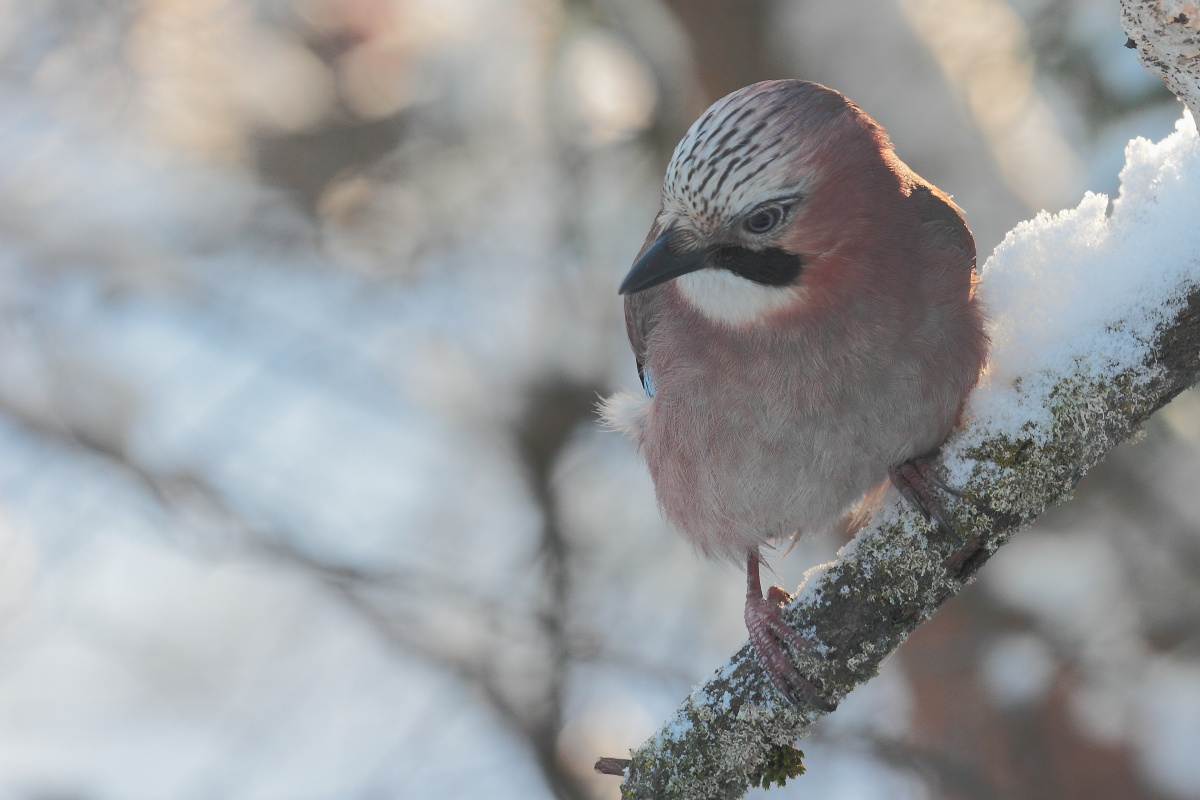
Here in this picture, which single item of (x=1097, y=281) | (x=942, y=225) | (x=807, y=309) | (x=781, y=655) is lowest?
(x=781, y=655)

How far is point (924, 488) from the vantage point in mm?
1945

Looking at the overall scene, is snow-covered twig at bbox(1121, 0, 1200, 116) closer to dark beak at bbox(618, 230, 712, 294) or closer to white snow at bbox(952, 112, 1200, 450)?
white snow at bbox(952, 112, 1200, 450)

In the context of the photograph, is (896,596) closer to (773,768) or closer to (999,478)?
(999,478)

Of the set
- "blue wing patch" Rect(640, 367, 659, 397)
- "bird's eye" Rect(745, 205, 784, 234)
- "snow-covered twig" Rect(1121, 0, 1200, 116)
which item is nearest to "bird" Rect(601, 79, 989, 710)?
"bird's eye" Rect(745, 205, 784, 234)

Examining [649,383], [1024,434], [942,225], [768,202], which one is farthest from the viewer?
[649,383]

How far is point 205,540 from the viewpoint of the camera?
480cm

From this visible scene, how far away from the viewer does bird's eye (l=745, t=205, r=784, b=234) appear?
209 cm

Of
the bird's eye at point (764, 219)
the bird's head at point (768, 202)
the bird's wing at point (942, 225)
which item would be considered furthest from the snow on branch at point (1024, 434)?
the bird's eye at point (764, 219)

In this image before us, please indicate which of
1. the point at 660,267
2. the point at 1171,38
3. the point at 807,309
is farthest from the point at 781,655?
the point at 1171,38

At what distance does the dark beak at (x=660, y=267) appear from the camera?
2.14 meters

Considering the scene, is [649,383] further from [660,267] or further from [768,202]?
[768,202]

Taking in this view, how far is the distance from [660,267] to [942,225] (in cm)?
73

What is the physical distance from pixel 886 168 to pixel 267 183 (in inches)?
151

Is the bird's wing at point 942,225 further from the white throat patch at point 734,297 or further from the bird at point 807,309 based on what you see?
the white throat patch at point 734,297
